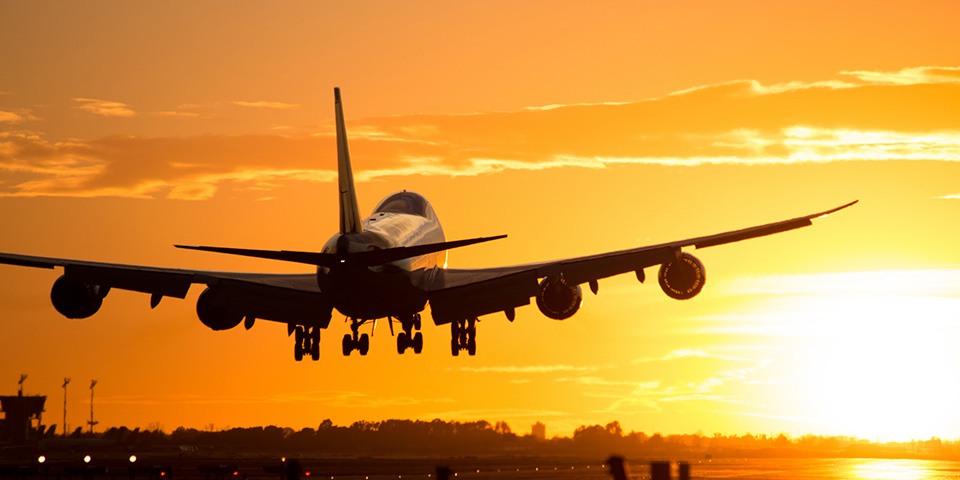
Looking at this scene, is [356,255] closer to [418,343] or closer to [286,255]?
[286,255]

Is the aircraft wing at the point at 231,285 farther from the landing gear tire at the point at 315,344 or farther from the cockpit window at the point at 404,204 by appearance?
the cockpit window at the point at 404,204

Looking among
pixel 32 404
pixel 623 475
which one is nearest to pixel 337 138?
pixel 623 475

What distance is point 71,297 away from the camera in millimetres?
49344

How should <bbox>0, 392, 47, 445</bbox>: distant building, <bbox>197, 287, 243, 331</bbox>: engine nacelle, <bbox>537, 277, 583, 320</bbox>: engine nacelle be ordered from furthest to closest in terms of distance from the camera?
<bbox>0, 392, 47, 445</bbox>: distant building
<bbox>197, 287, 243, 331</bbox>: engine nacelle
<bbox>537, 277, 583, 320</bbox>: engine nacelle

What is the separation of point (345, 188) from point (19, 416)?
401ft

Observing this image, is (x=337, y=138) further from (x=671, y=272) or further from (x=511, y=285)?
(x=671, y=272)

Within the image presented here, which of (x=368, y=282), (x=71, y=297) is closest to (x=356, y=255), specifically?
(x=368, y=282)

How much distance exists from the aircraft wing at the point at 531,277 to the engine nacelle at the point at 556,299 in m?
0.55

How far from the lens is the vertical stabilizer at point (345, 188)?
46.4 meters

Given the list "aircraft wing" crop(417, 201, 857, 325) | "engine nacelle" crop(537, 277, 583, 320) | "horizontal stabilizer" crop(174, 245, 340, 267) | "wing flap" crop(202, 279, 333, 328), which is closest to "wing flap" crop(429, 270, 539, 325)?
"aircraft wing" crop(417, 201, 857, 325)

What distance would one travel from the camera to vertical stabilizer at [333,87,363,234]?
46.4m

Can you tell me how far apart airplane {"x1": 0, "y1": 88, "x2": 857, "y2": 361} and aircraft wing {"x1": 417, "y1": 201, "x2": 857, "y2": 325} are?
1.8 inches

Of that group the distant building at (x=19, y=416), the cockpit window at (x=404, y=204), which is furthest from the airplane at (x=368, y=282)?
the distant building at (x=19, y=416)

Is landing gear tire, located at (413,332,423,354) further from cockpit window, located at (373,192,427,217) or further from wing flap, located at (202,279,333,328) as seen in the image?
cockpit window, located at (373,192,427,217)
